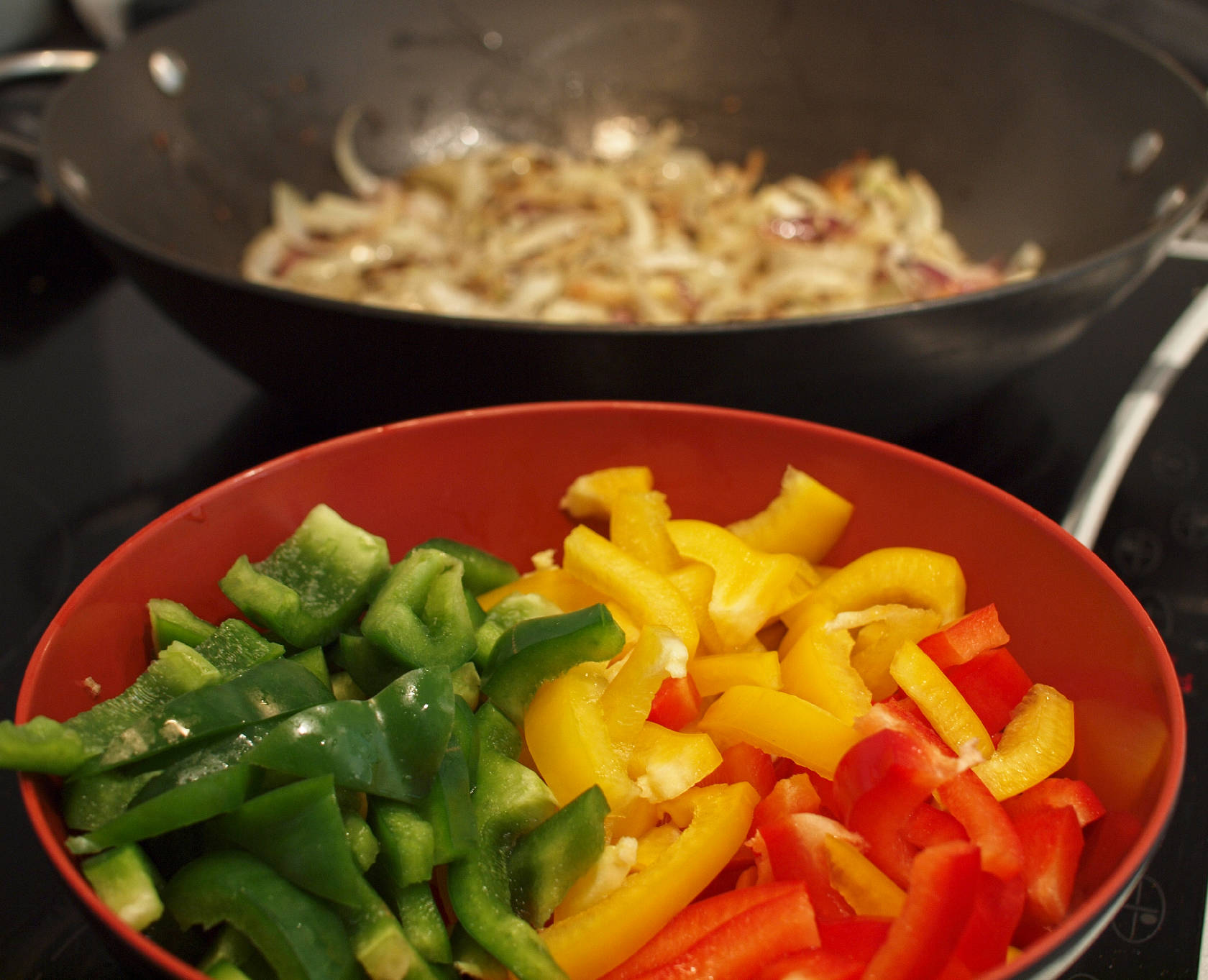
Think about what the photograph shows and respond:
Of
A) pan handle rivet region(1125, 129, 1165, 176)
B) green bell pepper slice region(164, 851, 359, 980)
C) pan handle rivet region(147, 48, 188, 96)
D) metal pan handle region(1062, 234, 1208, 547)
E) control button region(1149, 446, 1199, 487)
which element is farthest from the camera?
pan handle rivet region(147, 48, 188, 96)

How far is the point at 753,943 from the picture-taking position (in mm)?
537

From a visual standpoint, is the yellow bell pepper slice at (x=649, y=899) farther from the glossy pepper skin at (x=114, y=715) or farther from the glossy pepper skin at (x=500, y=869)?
the glossy pepper skin at (x=114, y=715)

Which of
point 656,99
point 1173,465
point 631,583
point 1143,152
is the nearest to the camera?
point 631,583

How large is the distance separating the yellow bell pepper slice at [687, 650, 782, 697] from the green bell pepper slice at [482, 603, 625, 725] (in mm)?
70

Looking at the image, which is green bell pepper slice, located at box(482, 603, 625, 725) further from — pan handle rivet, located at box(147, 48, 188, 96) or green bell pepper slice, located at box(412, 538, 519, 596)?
pan handle rivet, located at box(147, 48, 188, 96)

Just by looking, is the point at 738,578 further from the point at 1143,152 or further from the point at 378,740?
the point at 1143,152

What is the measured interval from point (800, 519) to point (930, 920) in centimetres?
35

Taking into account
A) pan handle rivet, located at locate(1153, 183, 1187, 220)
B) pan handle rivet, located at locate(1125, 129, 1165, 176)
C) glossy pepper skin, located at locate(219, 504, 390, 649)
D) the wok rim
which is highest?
pan handle rivet, located at locate(1125, 129, 1165, 176)

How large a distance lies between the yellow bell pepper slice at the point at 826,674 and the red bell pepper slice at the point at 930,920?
0.11m

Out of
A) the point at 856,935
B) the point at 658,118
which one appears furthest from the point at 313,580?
the point at 658,118

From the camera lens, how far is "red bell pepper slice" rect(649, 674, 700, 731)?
2.21 feet

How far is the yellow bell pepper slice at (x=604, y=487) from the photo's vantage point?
83 cm

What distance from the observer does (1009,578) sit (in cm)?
74

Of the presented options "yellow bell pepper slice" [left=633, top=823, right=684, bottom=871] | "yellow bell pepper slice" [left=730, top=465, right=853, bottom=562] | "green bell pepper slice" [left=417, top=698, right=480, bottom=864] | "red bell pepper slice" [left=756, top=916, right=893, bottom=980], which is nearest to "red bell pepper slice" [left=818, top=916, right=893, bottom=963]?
"red bell pepper slice" [left=756, top=916, right=893, bottom=980]
